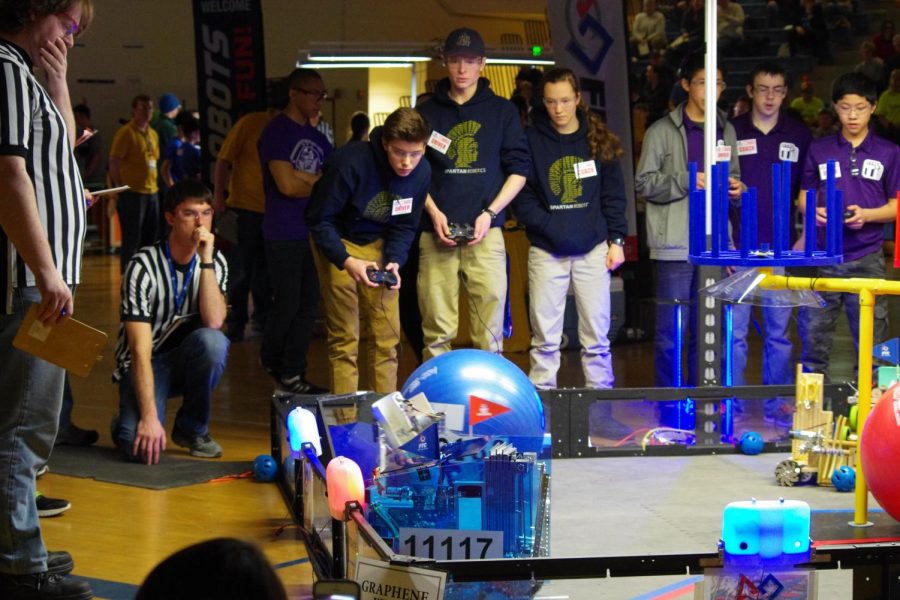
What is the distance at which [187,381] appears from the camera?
560 centimetres

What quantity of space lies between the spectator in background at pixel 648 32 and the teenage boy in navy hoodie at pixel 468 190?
9094 millimetres

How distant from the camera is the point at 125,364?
218 inches

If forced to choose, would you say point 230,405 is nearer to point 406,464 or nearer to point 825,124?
point 406,464

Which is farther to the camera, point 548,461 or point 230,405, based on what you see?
point 230,405

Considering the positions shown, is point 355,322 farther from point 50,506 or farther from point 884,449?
point 884,449

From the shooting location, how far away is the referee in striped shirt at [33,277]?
3.46 metres

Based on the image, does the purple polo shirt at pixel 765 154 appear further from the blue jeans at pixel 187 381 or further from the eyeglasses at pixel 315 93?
the blue jeans at pixel 187 381

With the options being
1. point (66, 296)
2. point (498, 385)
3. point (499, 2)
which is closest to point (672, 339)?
point (498, 385)

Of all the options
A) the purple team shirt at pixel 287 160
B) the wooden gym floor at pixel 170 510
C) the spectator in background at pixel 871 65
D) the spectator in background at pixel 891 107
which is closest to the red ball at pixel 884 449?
the wooden gym floor at pixel 170 510

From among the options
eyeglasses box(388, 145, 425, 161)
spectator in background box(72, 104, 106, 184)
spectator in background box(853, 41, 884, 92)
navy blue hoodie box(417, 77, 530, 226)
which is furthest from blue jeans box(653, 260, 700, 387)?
spectator in background box(72, 104, 106, 184)

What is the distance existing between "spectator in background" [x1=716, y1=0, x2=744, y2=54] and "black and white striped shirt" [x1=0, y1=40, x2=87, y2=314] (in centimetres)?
1192

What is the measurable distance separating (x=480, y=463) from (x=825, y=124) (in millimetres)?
8829

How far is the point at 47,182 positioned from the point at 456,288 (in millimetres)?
2756

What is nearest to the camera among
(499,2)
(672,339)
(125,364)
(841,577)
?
(841,577)
